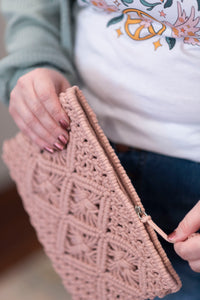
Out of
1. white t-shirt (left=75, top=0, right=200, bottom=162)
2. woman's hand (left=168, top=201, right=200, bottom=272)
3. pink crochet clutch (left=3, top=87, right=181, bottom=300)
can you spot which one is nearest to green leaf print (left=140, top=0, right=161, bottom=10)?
white t-shirt (left=75, top=0, right=200, bottom=162)

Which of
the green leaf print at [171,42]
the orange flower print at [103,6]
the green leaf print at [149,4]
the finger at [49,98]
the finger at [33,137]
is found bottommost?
the finger at [33,137]

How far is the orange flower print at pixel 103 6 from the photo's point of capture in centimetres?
51

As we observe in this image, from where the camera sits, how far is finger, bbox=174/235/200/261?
42 cm

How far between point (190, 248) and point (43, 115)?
0.28 m

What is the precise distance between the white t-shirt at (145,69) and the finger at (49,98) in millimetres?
94

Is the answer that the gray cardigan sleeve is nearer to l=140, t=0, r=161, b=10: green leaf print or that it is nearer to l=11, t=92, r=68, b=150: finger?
l=11, t=92, r=68, b=150: finger

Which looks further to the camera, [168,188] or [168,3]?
[168,188]

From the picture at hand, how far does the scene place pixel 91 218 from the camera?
52 centimetres

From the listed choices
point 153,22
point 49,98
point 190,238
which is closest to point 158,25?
point 153,22

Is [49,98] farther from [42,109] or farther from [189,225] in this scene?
[189,225]

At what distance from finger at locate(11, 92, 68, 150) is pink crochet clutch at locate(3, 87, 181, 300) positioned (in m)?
0.02

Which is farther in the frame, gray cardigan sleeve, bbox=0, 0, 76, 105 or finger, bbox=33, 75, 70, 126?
gray cardigan sleeve, bbox=0, 0, 76, 105

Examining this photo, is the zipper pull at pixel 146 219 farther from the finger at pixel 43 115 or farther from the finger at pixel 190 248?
the finger at pixel 43 115

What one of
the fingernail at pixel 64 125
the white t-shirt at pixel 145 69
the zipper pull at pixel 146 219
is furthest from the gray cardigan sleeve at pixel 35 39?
the zipper pull at pixel 146 219
